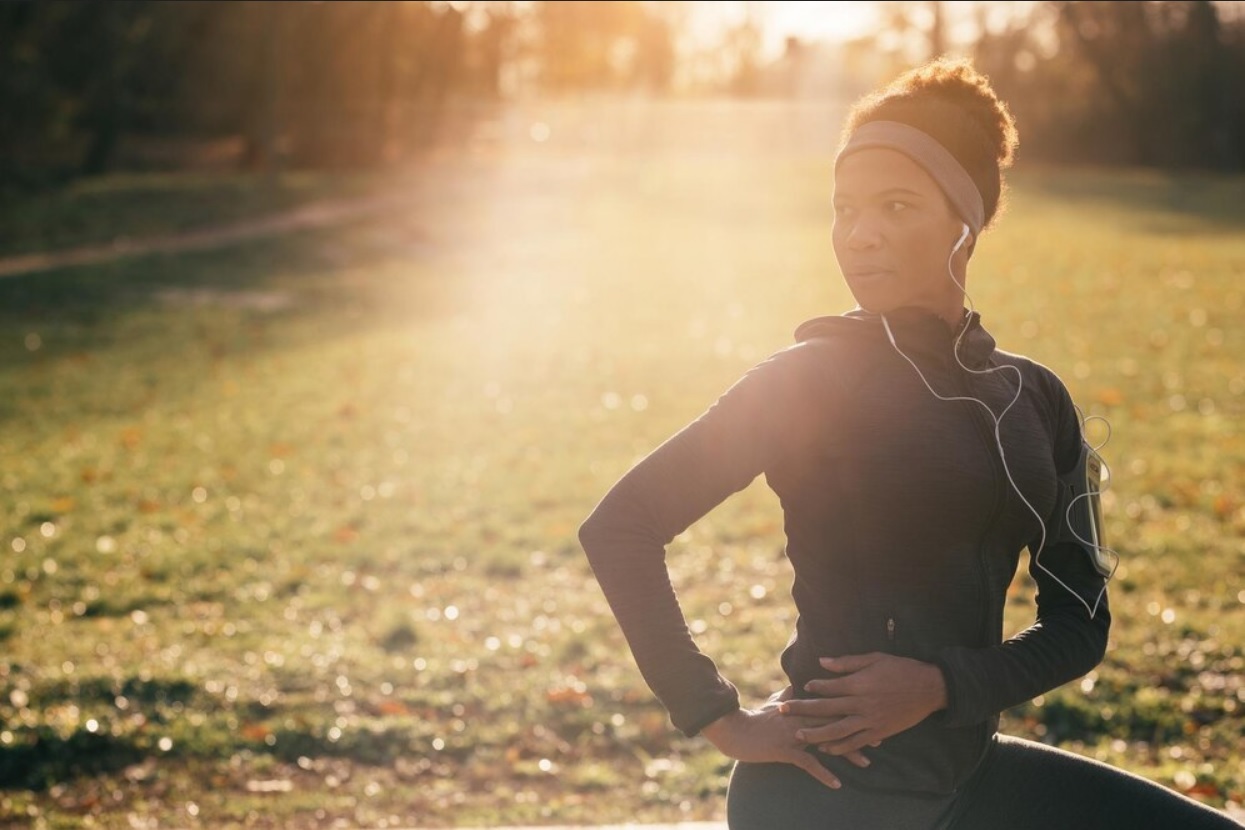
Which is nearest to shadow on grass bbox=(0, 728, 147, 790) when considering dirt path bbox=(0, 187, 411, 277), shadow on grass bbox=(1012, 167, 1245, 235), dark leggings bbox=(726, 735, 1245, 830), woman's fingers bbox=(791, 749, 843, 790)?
dark leggings bbox=(726, 735, 1245, 830)

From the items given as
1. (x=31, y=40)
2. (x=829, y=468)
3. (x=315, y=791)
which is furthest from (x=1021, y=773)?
(x=31, y=40)

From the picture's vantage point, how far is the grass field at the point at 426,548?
16.8 feet

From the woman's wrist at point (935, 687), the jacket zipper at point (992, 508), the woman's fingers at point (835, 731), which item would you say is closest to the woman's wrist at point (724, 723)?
the woman's fingers at point (835, 731)

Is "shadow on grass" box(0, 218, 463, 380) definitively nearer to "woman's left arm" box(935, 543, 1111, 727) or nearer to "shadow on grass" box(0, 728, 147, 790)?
"shadow on grass" box(0, 728, 147, 790)

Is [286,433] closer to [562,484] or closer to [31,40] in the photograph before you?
[562,484]

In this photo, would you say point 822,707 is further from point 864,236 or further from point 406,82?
point 406,82

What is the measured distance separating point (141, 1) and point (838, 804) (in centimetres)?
1915

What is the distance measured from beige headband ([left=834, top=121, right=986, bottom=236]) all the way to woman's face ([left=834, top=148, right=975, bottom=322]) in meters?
0.02

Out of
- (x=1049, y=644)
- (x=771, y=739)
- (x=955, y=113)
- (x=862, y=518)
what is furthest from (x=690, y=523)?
(x=955, y=113)

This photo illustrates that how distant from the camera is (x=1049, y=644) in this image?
2.39 metres

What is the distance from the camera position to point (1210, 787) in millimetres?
4770

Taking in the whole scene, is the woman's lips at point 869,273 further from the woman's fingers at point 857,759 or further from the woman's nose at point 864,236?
the woman's fingers at point 857,759

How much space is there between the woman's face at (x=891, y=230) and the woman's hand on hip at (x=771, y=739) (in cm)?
68

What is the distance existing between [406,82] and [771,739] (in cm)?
4328
